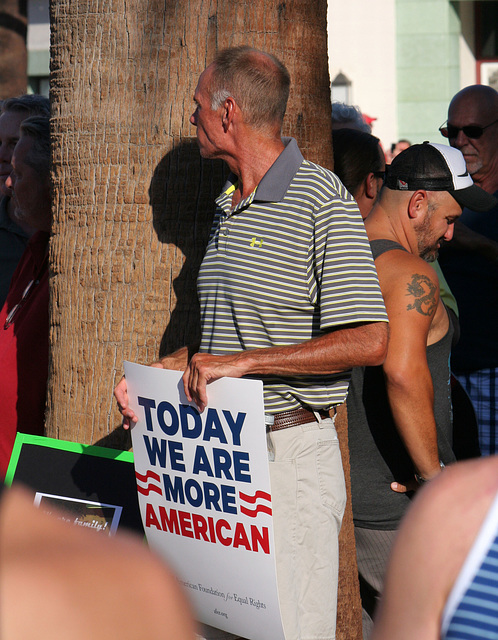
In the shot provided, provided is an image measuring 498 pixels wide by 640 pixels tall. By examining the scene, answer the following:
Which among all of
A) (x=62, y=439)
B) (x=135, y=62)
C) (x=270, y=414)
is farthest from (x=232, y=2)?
(x=62, y=439)

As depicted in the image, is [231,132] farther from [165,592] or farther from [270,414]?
[165,592]

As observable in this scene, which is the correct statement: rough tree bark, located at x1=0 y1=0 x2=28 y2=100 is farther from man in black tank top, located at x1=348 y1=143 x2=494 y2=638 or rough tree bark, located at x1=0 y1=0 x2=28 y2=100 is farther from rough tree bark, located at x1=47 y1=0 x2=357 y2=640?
man in black tank top, located at x1=348 y1=143 x2=494 y2=638

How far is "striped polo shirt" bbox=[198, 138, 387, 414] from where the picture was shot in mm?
2303

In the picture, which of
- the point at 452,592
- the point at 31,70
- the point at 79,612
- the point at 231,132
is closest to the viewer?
the point at 79,612

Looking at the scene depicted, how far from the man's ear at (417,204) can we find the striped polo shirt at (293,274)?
26.9 inches

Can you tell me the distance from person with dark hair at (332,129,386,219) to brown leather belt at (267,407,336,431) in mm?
1487

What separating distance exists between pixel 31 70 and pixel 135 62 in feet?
44.4

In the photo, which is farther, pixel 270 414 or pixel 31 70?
pixel 31 70

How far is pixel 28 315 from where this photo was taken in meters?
3.44

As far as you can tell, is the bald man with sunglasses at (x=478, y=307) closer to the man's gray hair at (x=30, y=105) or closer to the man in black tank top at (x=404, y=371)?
the man in black tank top at (x=404, y=371)

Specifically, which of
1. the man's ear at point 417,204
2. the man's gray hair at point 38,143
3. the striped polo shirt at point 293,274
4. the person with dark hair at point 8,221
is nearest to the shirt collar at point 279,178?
the striped polo shirt at point 293,274

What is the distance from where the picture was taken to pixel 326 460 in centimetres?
244

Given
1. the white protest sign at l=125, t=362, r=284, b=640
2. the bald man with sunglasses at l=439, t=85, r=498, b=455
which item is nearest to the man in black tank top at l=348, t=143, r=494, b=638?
the white protest sign at l=125, t=362, r=284, b=640

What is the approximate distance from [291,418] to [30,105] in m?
2.75
